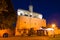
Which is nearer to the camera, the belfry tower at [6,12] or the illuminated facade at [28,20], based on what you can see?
the belfry tower at [6,12]

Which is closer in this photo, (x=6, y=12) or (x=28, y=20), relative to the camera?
(x=6, y=12)

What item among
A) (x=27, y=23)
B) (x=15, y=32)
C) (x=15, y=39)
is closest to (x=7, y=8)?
(x=15, y=39)

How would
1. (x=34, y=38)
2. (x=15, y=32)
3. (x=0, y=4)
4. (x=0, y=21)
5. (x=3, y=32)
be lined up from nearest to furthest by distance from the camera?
(x=34, y=38)
(x=0, y=4)
(x=0, y=21)
(x=3, y=32)
(x=15, y=32)

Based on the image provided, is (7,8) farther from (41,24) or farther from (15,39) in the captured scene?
(41,24)

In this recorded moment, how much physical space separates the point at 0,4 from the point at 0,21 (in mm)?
2784

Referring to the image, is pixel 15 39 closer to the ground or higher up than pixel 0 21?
closer to the ground

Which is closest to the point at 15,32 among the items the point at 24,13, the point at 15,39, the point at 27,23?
the point at 27,23

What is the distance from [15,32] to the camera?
2364 cm

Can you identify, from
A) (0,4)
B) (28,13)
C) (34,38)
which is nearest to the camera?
(34,38)

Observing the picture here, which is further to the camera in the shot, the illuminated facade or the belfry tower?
the illuminated facade

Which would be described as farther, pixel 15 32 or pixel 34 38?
pixel 15 32

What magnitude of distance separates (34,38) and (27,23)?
14.6 m

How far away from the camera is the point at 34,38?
1094cm

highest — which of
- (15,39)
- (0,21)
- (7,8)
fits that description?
(7,8)
